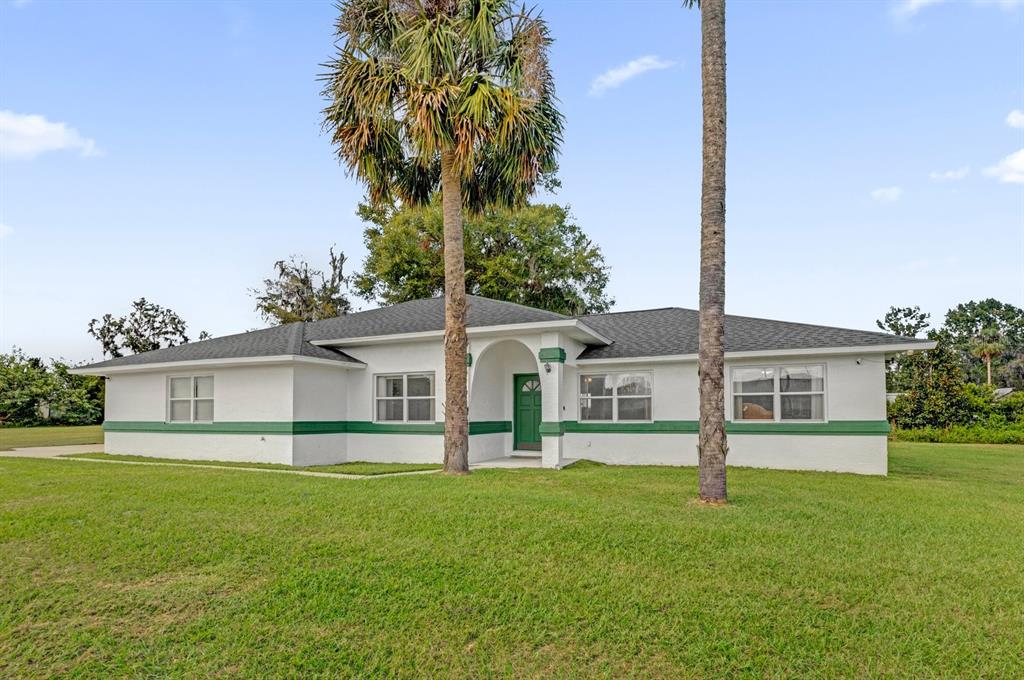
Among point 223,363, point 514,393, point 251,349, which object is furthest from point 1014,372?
point 223,363

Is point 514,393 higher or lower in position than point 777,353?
lower

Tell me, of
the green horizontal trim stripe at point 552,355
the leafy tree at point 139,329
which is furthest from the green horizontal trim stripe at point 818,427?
the leafy tree at point 139,329

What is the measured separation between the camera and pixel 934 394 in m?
26.1

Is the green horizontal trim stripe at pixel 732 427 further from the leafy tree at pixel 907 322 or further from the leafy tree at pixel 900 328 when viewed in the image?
the leafy tree at pixel 907 322

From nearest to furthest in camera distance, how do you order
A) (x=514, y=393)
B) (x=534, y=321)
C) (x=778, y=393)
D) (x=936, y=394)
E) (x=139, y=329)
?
(x=778, y=393)
(x=534, y=321)
(x=514, y=393)
(x=936, y=394)
(x=139, y=329)

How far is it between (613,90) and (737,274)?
711 centimetres

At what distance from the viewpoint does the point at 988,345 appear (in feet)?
134

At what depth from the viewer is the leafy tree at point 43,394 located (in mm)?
33312

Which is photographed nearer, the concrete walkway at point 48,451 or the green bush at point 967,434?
the concrete walkway at point 48,451

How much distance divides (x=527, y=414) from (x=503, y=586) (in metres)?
12.2

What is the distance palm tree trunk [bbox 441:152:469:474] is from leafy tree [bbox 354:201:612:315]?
19.4m

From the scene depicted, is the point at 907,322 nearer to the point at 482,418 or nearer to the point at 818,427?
the point at 818,427

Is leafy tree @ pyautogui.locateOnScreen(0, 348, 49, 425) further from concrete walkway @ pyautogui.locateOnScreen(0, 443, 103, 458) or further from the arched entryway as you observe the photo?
the arched entryway

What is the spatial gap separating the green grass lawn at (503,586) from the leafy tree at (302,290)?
37.7 m
